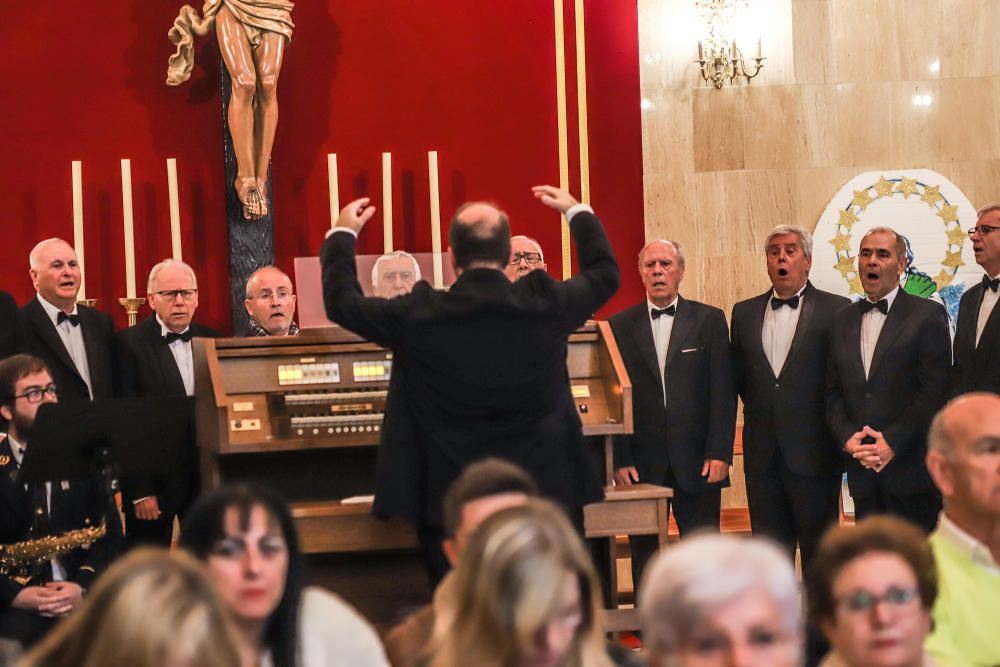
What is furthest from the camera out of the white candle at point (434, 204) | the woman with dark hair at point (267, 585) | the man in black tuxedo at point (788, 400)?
the white candle at point (434, 204)

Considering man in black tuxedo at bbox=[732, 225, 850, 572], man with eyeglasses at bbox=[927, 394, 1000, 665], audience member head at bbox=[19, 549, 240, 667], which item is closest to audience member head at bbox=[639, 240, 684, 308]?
man in black tuxedo at bbox=[732, 225, 850, 572]

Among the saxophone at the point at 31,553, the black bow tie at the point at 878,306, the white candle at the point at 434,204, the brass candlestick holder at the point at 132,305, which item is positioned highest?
the white candle at the point at 434,204

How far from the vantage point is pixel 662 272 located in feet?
19.0

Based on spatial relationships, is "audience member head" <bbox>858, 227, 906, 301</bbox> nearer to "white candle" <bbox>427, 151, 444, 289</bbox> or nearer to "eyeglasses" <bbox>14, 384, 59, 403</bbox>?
"white candle" <bbox>427, 151, 444, 289</bbox>

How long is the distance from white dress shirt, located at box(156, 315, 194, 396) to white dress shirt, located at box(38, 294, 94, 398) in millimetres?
341

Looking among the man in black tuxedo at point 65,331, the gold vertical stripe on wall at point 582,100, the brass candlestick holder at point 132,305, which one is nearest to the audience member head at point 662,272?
the gold vertical stripe on wall at point 582,100

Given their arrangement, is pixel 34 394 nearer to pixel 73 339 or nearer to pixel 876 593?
pixel 73 339

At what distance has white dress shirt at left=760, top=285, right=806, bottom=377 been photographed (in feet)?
18.9

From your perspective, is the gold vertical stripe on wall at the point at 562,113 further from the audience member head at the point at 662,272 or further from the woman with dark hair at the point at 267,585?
the woman with dark hair at the point at 267,585

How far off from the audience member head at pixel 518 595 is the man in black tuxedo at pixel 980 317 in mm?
4113

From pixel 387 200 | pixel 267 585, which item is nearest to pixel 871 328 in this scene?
pixel 387 200

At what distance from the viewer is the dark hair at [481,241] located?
13.2ft

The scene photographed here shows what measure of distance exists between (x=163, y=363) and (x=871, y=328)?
290 centimetres

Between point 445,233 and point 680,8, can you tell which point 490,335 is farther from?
point 680,8
